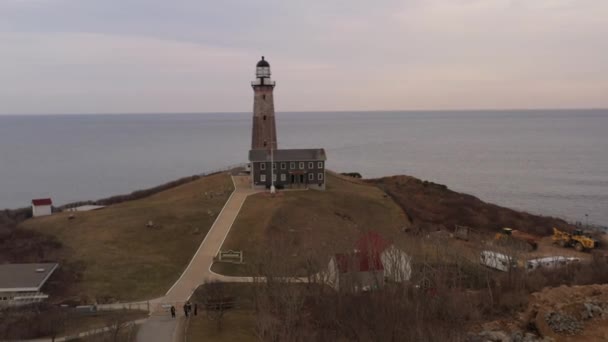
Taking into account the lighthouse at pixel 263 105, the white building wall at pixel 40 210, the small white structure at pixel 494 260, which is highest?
the lighthouse at pixel 263 105

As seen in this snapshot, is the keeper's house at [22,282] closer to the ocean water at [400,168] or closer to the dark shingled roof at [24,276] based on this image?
the dark shingled roof at [24,276]

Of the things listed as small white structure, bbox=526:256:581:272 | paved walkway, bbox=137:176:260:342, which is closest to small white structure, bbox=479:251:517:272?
small white structure, bbox=526:256:581:272

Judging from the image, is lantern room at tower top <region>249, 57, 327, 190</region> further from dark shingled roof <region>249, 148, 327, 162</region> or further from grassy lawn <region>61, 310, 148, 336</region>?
grassy lawn <region>61, 310, 148, 336</region>

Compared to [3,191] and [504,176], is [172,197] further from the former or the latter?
[504,176]

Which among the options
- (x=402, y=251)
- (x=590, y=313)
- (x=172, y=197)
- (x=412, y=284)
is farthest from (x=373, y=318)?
(x=172, y=197)

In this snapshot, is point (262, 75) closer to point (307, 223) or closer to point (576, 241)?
point (307, 223)

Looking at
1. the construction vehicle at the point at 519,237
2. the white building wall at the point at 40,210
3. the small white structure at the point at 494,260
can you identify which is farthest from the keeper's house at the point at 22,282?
the construction vehicle at the point at 519,237
